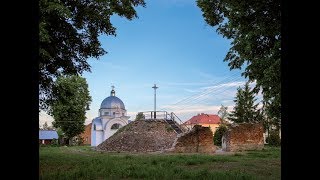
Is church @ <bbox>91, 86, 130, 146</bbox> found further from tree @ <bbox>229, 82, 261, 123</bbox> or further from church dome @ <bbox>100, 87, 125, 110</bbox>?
tree @ <bbox>229, 82, 261, 123</bbox>

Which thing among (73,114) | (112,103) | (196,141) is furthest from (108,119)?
(196,141)

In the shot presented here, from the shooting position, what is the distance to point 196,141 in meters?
34.8

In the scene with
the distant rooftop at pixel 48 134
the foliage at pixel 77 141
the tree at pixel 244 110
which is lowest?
the foliage at pixel 77 141

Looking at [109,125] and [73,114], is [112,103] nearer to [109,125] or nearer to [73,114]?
[109,125]

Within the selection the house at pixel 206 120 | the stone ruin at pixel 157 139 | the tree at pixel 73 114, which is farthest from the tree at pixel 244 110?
the house at pixel 206 120

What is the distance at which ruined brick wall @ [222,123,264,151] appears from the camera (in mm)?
35406

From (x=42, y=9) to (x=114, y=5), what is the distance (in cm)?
359

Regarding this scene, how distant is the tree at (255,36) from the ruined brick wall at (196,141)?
20233 millimetres

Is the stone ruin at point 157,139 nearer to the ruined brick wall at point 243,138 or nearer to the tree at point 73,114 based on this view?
the ruined brick wall at point 243,138

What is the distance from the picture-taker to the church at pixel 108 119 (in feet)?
195

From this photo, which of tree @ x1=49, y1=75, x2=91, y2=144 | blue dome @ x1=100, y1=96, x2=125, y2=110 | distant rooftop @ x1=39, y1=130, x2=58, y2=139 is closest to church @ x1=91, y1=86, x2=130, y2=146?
blue dome @ x1=100, y1=96, x2=125, y2=110

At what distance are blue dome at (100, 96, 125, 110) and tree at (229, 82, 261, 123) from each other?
19899 millimetres
